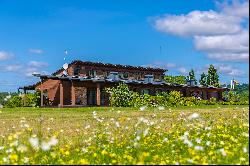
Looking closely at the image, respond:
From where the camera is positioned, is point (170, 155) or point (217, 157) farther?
point (170, 155)

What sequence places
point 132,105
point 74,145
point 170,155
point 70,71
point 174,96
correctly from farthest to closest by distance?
point 70,71
point 174,96
point 132,105
point 74,145
point 170,155

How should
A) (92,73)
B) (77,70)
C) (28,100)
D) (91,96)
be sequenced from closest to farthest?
1. (28,100)
2. (91,96)
3. (77,70)
4. (92,73)

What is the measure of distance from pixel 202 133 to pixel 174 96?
3653cm

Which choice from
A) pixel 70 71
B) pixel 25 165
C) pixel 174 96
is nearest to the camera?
pixel 25 165

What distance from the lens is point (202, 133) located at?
11195mm

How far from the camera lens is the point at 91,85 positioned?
47750mm

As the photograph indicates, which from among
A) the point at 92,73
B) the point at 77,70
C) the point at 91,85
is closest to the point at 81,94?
the point at 91,85

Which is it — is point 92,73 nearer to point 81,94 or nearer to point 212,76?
point 81,94

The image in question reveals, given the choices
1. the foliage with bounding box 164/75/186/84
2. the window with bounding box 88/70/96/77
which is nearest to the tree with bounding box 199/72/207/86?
the foliage with bounding box 164/75/186/84

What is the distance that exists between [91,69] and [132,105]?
17.4 m

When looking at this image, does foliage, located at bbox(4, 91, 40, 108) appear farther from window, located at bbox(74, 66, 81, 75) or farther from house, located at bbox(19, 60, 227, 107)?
window, located at bbox(74, 66, 81, 75)

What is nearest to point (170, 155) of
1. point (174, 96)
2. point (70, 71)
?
point (174, 96)

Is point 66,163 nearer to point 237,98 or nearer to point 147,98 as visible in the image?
point 147,98

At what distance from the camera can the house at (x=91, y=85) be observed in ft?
153
